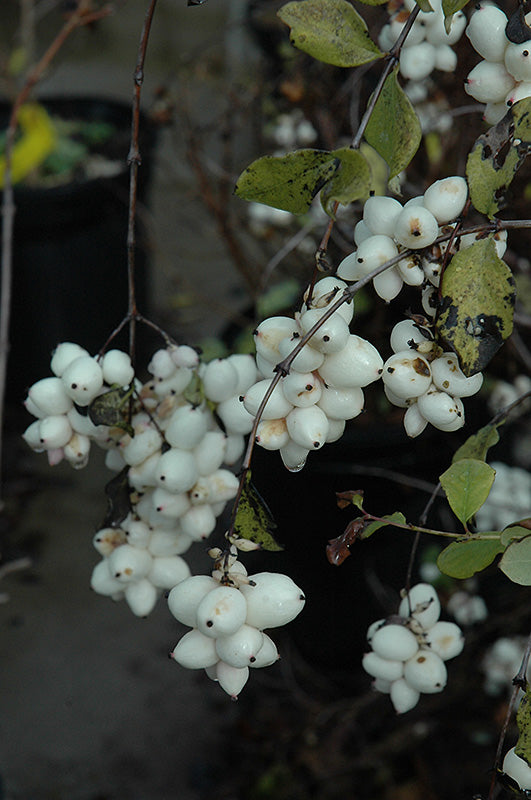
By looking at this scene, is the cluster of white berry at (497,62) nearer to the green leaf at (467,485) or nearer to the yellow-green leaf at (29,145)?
the green leaf at (467,485)

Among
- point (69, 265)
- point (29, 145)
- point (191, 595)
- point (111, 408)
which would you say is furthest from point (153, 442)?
point (69, 265)

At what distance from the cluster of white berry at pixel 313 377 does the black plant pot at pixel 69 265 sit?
139 cm

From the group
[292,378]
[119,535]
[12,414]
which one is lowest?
[12,414]

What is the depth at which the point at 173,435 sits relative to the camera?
57 cm

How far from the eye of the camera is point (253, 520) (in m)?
0.46

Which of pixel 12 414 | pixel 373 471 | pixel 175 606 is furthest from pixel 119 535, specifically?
pixel 12 414

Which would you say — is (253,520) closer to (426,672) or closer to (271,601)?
(271,601)

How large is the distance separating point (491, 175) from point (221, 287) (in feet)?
6.11

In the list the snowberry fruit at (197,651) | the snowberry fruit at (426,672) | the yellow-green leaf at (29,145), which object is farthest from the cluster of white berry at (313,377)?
the yellow-green leaf at (29,145)

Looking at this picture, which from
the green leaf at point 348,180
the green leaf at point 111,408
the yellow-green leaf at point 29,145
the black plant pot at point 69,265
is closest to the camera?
the green leaf at point 348,180

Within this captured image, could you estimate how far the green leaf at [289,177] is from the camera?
407 millimetres

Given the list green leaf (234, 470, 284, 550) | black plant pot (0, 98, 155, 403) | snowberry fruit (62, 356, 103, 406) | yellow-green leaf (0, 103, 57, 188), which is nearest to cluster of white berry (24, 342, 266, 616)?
snowberry fruit (62, 356, 103, 406)

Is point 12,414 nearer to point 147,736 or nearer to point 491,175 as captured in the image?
point 147,736

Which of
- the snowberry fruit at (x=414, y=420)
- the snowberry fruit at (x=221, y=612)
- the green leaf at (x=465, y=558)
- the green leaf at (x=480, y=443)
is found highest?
the snowberry fruit at (x=414, y=420)
